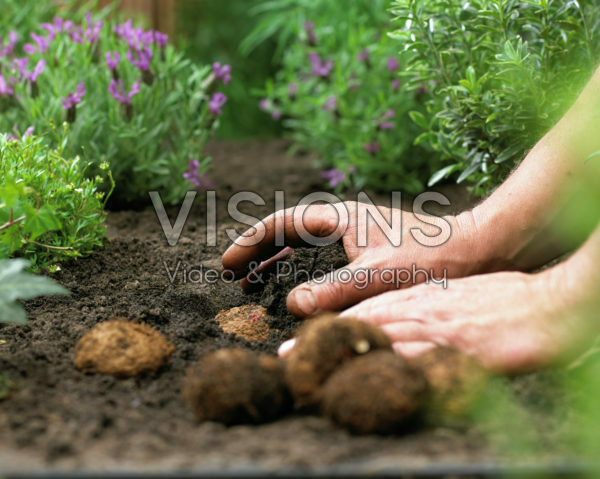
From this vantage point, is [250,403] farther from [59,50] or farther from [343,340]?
[59,50]

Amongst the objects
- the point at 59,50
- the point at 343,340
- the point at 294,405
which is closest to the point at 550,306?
the point at 343,340

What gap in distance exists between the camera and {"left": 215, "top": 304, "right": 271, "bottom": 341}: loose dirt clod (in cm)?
193

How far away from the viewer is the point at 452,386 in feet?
4.38

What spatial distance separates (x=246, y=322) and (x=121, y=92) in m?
1.49

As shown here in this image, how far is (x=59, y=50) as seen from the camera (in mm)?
3107

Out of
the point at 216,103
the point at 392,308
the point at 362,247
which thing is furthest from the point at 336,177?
the point at 392,308

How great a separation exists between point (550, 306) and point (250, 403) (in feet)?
2.43

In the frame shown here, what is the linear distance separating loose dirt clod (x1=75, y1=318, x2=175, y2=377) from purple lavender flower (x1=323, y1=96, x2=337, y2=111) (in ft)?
7.66

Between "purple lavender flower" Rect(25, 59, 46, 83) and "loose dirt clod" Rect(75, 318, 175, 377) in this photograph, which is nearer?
"loose dirt clod" Rect(75, 318, 175, 377)

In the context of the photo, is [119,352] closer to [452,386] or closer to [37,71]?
[452,386]

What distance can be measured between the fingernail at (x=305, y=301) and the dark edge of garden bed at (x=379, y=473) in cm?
75

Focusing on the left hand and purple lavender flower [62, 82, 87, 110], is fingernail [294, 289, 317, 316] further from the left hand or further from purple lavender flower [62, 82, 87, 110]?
purple lavender flower [62, 82, 87, 110]

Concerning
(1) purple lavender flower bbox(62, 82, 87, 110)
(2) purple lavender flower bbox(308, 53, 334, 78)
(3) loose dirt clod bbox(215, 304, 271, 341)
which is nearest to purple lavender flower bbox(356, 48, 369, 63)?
(2) purple lavender flower bbox(308, 53, 334, 78)

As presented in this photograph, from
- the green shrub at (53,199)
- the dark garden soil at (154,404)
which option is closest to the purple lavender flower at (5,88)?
the green shrub at (53,199)
